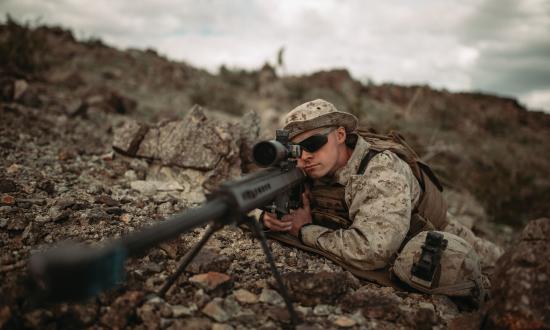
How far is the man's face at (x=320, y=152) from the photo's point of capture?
10.4 feet

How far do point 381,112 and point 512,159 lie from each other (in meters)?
5.63

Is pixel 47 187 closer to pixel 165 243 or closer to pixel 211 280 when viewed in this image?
pixel 165 243

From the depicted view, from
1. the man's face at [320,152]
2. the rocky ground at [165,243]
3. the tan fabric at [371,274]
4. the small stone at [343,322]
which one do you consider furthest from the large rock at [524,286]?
the man's face at [320,152]

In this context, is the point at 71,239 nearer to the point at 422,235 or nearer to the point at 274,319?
the point at 274,319

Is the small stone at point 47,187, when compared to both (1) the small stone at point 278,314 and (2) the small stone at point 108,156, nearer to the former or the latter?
(2) the small stone at point 108,156

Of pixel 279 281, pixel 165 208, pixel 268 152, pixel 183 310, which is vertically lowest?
pixel 183 310

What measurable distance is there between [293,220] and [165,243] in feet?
4.00

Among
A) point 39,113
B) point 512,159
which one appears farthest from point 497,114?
point 39,113

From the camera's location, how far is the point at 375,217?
2.83m

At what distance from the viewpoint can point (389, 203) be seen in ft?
9.37

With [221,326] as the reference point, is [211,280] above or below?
above

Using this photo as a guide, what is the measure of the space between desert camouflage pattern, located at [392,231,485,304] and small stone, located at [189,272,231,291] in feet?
4.79

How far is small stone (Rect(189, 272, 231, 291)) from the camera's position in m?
2.47

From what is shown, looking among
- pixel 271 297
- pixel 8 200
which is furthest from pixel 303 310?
pixel 8 200
